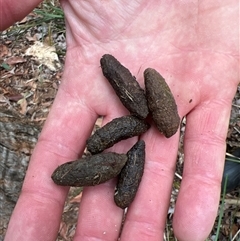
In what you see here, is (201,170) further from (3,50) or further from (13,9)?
(3,50)

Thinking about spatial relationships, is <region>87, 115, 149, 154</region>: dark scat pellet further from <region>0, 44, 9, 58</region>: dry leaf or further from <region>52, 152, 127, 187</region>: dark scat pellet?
<region>0, 44, 9, 58</region>: dry leaf

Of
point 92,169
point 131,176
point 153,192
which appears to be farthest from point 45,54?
point 153,192

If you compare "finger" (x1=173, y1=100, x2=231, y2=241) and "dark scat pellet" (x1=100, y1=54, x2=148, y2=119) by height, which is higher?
"dark scat pellet" (x1=100, y1=54, x2=148, y2=119)

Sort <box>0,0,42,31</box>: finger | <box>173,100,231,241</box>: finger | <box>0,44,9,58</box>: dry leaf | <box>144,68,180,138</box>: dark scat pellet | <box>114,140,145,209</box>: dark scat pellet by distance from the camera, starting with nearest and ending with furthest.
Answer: <box>173,100,231,241</box>: finger, <box>114,140,145,209</box>: dark scat pellet, <box>0,0,42,31</box>: finger, <box>144,68,180,138</box>: dark scat pellet, <box>0,44,9,58</box>: dry leaf

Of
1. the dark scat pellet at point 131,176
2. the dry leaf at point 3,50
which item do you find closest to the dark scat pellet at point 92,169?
the dark scat pellet at point 131,176

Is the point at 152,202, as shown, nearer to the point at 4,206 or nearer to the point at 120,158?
the point at 120,158

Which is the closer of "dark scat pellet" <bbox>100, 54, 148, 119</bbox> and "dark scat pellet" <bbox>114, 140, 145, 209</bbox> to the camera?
"dark scat pellet" <bbox>114, 140, 145, 209</bbox>

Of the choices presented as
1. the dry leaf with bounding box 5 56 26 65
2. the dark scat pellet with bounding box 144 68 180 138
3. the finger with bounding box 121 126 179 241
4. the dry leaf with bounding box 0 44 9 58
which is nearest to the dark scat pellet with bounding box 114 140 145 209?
the finger with bounding box 121 126 179 241
